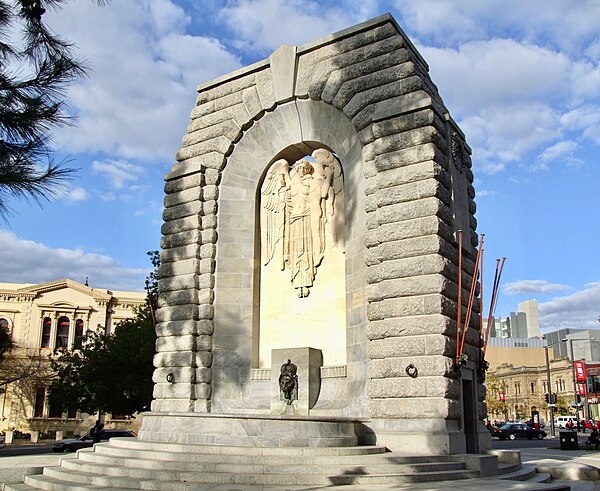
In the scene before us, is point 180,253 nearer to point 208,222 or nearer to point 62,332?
point 208,222

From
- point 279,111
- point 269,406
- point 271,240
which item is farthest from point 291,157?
point 269,406

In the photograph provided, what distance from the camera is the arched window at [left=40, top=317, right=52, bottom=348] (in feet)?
184

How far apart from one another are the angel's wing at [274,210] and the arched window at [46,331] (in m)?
42.0

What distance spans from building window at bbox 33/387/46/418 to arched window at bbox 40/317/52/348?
12.5 ft

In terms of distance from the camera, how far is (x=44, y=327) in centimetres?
5628

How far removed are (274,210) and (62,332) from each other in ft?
139

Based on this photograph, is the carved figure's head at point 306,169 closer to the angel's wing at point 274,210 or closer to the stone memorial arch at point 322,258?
the stone memorial arch at point 322,258

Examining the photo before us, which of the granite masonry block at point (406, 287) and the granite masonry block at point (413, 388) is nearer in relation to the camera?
the granite masonry block at point (413, 388)

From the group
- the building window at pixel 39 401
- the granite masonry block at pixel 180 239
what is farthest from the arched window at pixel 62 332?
the granite masonry block at pixel 180 239

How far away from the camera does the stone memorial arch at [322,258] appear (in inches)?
608

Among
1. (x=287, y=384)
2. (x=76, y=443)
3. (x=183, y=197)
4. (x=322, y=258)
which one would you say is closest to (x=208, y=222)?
(x=183, y=197)

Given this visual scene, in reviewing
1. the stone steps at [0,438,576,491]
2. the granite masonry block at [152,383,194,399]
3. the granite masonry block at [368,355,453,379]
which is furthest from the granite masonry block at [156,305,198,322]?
the granite masonry block at [368,355,453,379]

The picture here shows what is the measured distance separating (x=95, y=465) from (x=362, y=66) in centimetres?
1279

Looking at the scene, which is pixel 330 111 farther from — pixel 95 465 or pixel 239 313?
pixel 95 465
